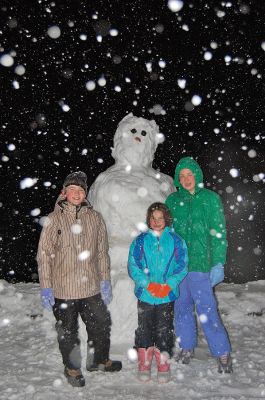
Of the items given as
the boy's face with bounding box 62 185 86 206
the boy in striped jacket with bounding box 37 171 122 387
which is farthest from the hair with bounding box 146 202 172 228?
the boy's face with bounding box 62 185 86 206

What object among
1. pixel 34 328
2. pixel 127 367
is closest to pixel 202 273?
pixel 127 367

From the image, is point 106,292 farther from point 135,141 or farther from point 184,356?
point 135,141

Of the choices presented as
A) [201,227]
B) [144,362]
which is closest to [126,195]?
[201,227]

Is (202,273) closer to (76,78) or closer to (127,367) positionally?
(127,367)

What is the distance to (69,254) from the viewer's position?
3.29m

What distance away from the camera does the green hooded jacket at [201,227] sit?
3457mm

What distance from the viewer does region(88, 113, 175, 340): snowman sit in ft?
12.9

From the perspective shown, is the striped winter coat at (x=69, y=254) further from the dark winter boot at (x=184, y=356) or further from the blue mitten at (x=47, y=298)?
the dark winter boot at (x=184, y=356)

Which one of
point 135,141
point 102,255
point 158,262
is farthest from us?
point 135,141

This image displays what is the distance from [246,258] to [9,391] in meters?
6.19

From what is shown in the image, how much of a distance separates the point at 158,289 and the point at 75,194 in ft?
3.34

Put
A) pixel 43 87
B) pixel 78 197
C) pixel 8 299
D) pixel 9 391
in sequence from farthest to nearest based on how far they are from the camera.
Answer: pixel 43 87 → pixel 8 299 → pixel 78 197 → pixel 9 391

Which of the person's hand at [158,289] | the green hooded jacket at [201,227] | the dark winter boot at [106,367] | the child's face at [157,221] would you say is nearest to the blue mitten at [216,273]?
the green hooded jacket at [201,227]

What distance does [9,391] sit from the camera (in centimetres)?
311
